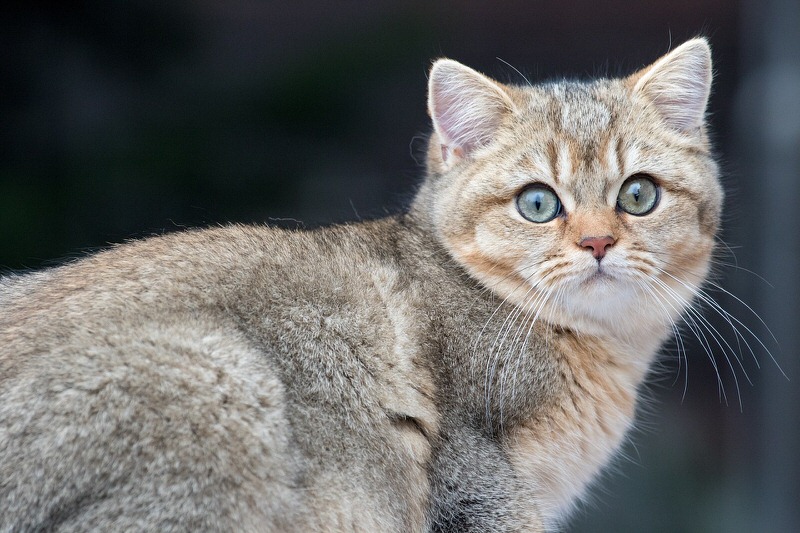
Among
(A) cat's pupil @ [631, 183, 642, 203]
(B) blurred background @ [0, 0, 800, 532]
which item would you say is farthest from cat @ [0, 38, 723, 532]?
(B) blurred background @ [0, 0, 800, 532]

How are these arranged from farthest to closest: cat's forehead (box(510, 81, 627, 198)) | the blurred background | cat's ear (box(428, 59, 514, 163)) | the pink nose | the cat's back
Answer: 1. the blurred background
2. cat's ear (box(428, 59, 514, 163))
3. cat's forehead (box(510, 81, 627, 198))
4. the pink nose
5. the cat's back

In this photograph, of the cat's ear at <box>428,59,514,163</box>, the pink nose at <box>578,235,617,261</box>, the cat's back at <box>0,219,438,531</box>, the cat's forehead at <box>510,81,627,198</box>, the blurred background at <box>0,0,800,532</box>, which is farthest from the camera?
the blurred background at <box>0,0,800,532</box>

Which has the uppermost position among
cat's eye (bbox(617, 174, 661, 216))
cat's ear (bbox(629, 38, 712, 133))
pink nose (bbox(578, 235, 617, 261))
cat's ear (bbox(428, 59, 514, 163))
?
cat's ear (bbox(629, 38, 712, 133))

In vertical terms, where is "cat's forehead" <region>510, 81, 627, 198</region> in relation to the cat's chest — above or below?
above

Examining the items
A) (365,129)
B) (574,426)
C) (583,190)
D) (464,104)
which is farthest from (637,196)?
(365,129)

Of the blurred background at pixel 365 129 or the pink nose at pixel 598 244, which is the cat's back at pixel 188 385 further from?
the blurred background at pixel 365 129

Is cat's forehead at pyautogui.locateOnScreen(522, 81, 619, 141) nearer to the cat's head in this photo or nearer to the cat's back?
the cat's head

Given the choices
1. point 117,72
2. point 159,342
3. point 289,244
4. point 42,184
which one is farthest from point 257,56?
point 159,342
